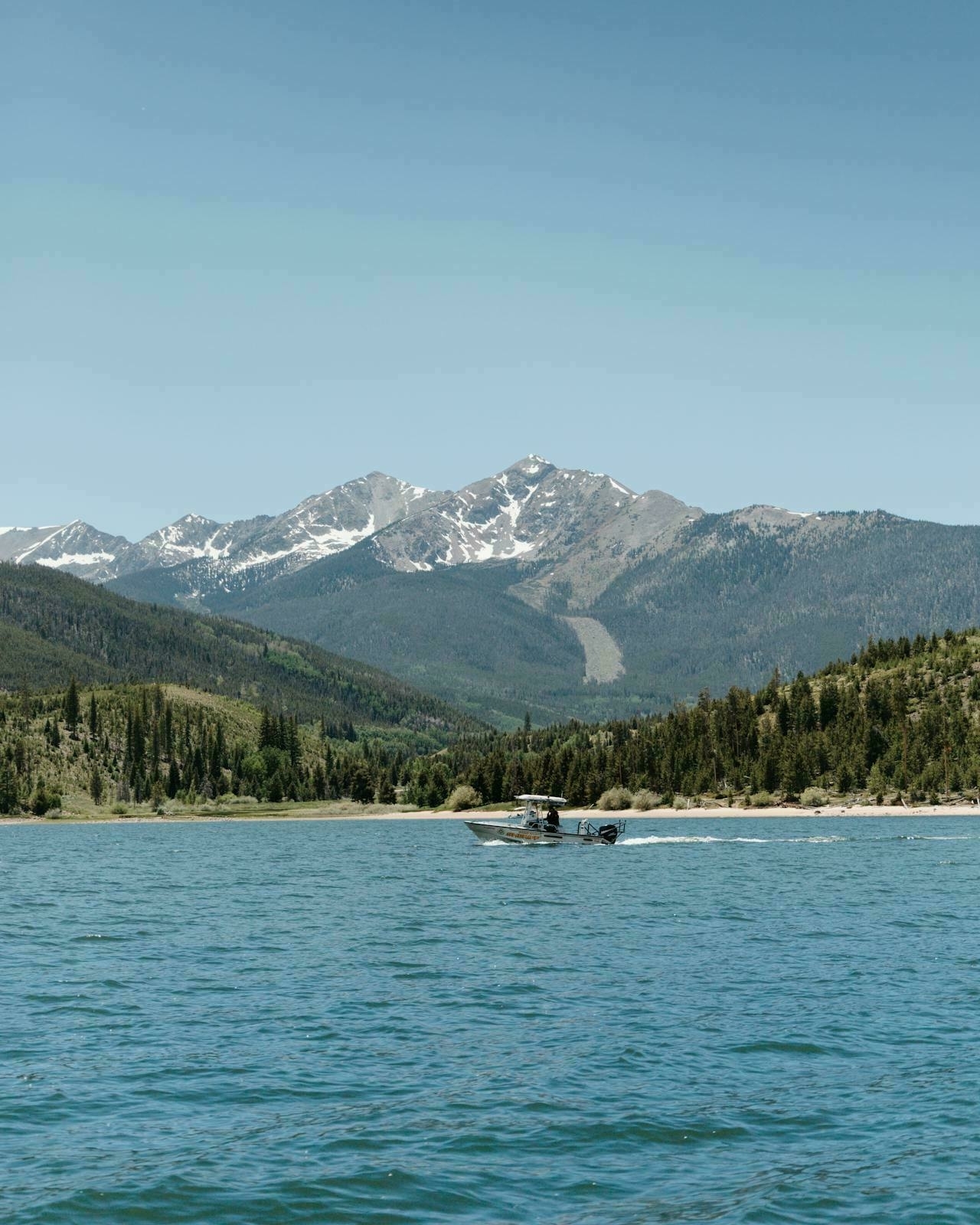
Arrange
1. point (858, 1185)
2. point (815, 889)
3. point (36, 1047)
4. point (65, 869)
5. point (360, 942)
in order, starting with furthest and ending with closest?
point (65, 869) < point (815, 889) < point (360, 942) < point (36, 1047) < point (858, 1185)

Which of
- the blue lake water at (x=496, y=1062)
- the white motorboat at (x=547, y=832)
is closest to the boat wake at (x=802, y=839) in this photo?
the white motorboat at (x=547, y=832)

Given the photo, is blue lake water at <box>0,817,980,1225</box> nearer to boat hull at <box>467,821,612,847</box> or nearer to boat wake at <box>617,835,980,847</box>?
boat hull at <box>467,821,612,847</box>

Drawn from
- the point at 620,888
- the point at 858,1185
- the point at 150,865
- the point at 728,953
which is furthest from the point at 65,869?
the point at 858,1185

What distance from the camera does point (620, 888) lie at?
89.6 metres

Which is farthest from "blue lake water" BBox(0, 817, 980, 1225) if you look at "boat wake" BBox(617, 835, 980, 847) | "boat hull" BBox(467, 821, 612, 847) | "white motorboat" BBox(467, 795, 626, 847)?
"boat wake" BBox(617, 835, 980, 847)

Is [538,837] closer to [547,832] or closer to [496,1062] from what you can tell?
[547,832]

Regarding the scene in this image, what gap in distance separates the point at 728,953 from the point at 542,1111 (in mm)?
25313

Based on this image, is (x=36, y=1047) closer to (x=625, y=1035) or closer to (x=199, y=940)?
(x=625, y=1035)

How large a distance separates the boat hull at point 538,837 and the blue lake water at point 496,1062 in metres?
60.4

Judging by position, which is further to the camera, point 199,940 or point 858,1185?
point 199,940

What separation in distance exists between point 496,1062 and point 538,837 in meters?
104

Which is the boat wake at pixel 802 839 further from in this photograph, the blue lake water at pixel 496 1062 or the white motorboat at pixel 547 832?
the blue lake water at pixel 496 1062

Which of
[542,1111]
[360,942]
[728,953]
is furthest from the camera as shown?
[360,942]

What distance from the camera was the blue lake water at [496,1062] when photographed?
26.5 metres
